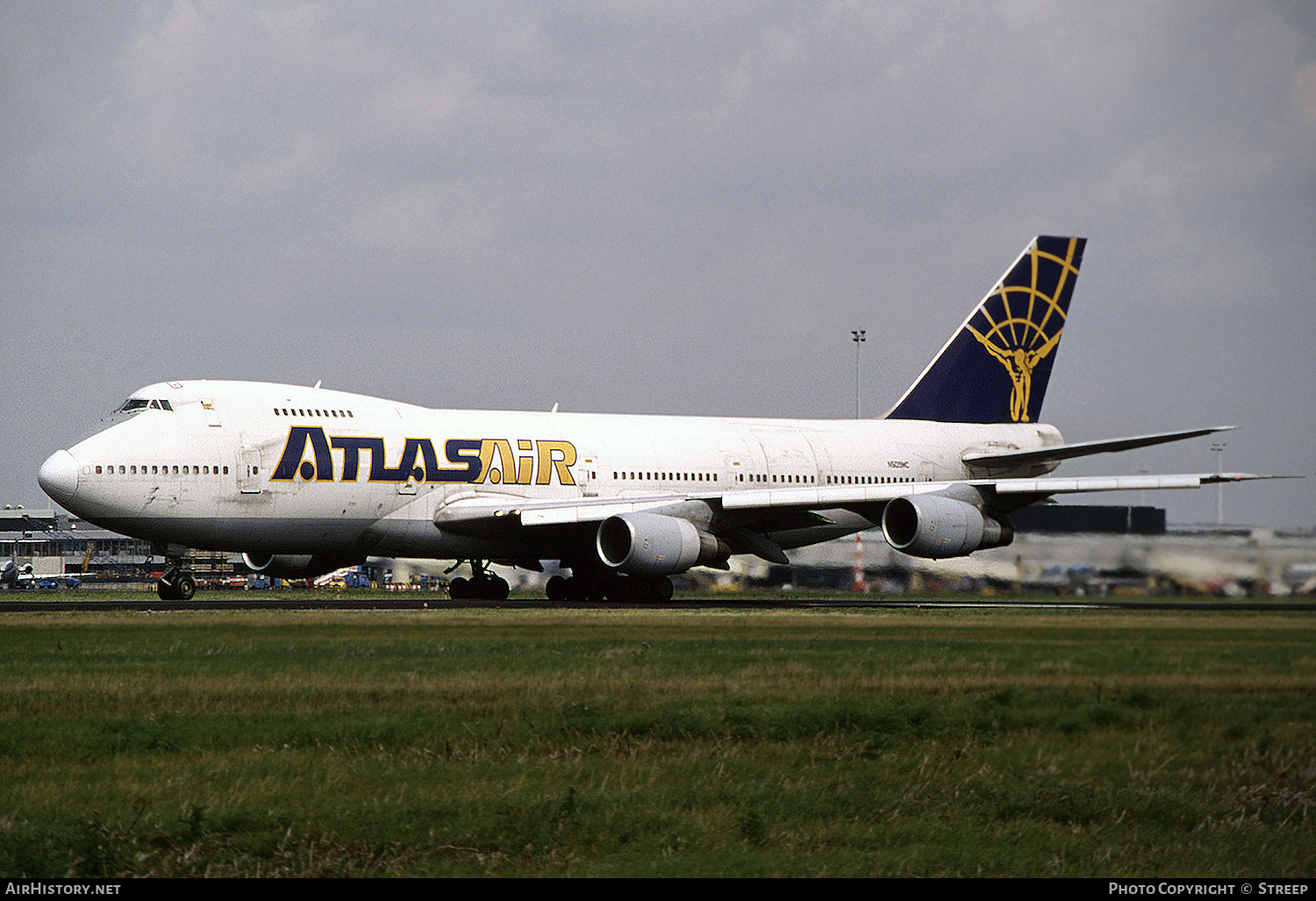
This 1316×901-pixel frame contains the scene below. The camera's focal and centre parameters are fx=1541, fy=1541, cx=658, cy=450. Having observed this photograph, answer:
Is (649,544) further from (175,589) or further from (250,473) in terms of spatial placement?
(175,589)

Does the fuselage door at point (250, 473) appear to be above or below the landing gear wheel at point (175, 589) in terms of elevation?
above

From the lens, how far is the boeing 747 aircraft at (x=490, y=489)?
3631 centimetres

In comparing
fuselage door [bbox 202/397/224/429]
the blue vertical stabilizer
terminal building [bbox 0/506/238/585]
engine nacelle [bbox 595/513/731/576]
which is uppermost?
the blue vertical stabilizer

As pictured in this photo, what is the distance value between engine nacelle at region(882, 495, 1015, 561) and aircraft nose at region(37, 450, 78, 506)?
19089 mm

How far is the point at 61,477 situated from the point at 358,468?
6.90 meters

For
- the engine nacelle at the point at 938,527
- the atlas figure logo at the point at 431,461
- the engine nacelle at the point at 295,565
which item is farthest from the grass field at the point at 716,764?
the engine nacelle at the point at 295,565

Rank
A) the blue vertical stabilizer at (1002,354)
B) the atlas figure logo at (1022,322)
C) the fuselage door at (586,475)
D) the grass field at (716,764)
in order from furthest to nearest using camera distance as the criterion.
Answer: the atlas figure logo at (1022,322) → the blue vertical stabilizer at (1002,354) → the fuselage door at (586,475) → the grass field at (716,764)

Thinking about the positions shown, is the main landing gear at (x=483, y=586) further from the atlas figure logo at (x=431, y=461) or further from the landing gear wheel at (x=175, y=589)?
the landing gear wheel at (x=175, y=589)

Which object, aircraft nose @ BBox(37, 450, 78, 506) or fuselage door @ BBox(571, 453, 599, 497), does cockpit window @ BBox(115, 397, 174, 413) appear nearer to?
aircraft nose @ BBox(37, 450, 78, 506)

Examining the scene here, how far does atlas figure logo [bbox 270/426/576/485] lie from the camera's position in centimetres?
3762

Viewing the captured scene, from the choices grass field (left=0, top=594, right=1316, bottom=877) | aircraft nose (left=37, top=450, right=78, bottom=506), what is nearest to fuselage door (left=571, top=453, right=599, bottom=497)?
aircraft nose (left=37, top=450, right=78, bottom=506)

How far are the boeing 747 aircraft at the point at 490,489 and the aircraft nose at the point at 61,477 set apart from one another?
0.15 feet
